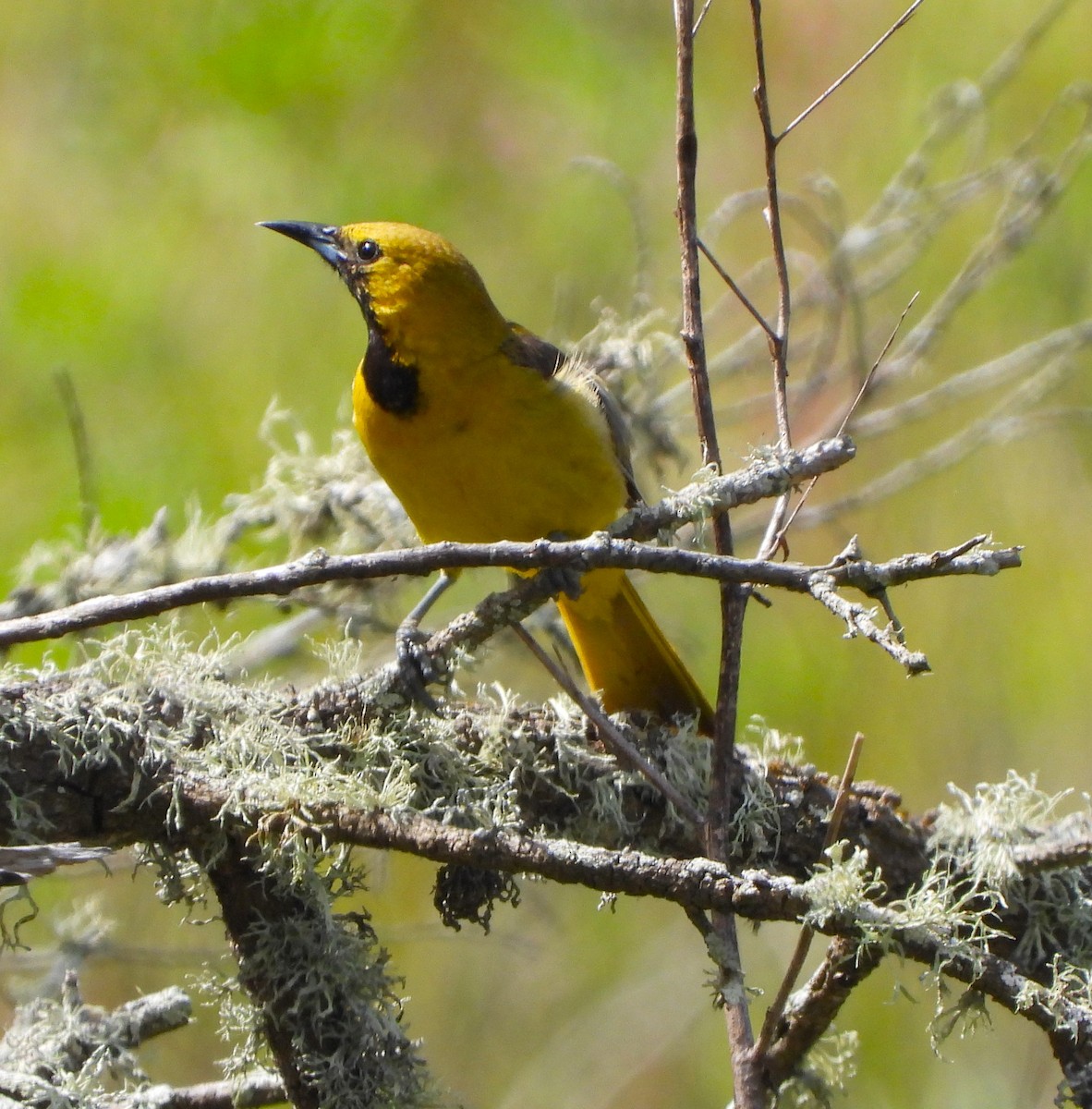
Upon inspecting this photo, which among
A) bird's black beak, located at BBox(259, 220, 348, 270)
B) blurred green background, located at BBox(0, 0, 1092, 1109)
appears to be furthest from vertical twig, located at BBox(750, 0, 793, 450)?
blurred green background, located at BBox(0, 0, 1092, 1109)

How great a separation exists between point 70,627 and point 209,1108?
2.29 ft

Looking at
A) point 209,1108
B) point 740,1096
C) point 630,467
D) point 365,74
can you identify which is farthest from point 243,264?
point 740,1096

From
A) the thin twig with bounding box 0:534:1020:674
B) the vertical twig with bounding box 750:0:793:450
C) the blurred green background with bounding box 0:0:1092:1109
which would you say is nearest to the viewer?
the thin twig with bounding box 0:534:1020:674

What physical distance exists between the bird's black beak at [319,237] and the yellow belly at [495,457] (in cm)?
45

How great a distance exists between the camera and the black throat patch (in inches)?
101

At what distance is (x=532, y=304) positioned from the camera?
439 centimetres

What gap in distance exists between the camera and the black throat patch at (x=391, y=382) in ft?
8.41

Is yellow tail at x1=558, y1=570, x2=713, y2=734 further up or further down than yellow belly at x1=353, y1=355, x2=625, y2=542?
further down

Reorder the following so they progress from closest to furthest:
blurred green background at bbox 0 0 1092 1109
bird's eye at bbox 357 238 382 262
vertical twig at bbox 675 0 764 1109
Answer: vertical twig at bbox 675 0 764 1109 < bird's eye at bbox 357 238 382 262 < blurred green background at bbox 0 0 1092 1109

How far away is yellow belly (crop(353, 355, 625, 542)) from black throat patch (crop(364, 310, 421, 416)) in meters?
0.02

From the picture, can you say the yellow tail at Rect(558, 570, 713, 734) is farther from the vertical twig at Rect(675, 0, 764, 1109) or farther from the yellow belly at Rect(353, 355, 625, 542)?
the vertical twig at Rect(675, 0, 764, 1109)

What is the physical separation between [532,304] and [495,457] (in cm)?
202

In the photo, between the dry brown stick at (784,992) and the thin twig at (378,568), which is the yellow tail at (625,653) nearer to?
the dry brown stick at (784,992)

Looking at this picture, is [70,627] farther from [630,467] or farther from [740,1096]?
[630,467]
